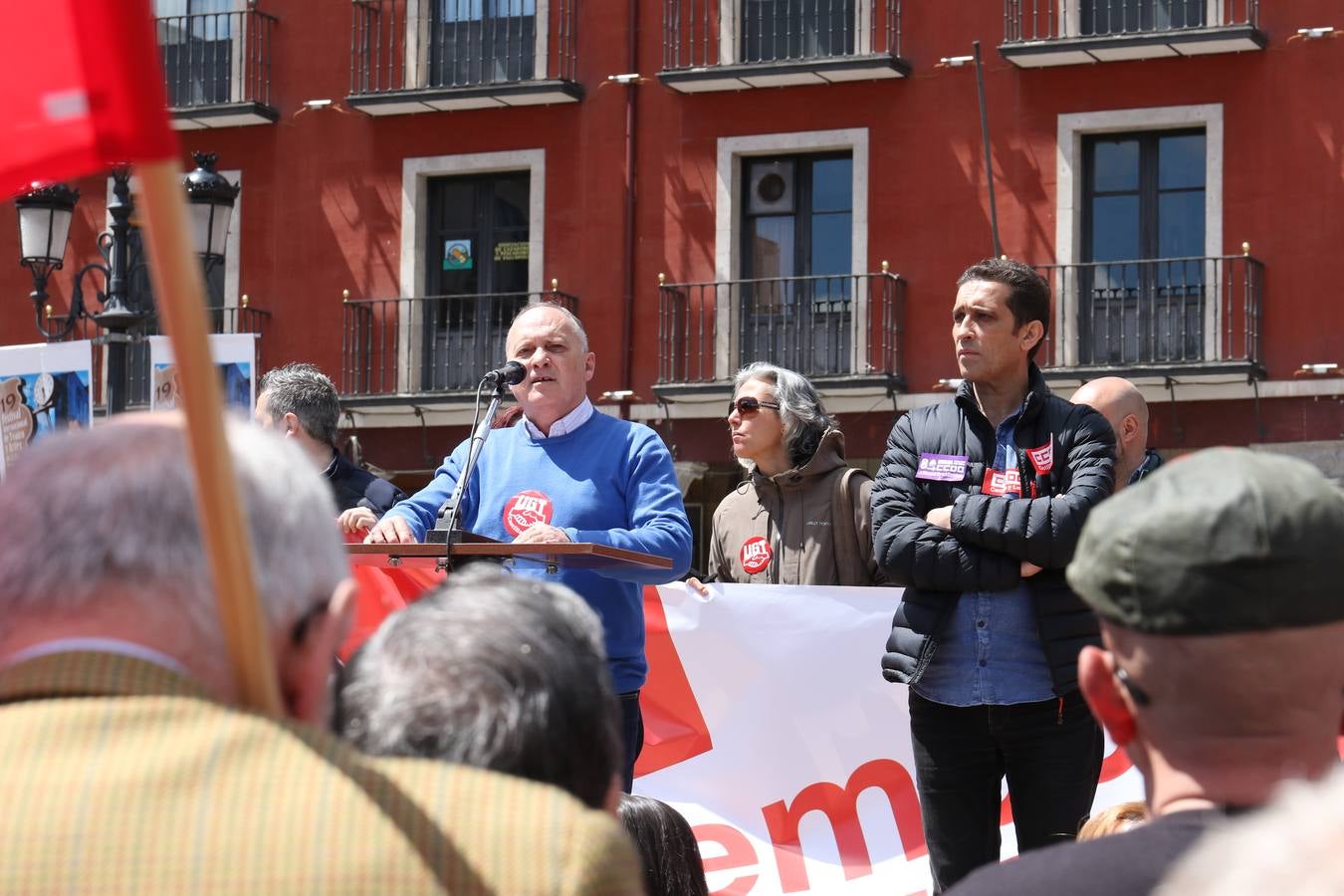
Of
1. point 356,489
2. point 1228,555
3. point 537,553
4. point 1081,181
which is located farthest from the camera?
point 1081,181

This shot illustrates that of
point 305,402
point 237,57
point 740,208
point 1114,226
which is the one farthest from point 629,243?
point 305,402

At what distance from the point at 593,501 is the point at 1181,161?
15.6m

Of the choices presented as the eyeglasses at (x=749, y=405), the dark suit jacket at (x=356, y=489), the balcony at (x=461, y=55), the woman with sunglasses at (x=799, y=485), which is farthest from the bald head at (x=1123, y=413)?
the balcony at (x=461, y=55)

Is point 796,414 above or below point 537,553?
above

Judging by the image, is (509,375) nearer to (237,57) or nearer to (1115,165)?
(1115,165)

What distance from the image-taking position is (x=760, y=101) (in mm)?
20734

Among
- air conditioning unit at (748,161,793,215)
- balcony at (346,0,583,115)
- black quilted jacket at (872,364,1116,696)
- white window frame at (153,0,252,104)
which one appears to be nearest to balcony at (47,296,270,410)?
white window frame at (153,0,252,104)

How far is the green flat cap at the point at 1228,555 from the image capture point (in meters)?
2.02

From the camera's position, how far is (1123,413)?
5977 mm

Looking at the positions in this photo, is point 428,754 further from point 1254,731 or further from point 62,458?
point 1254,731

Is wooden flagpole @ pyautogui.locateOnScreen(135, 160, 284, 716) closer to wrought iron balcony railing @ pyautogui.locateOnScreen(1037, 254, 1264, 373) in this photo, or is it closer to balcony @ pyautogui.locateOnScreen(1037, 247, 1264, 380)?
balcony @ pyautogui.locateOnScreen(1037, 247, 1264, 380)

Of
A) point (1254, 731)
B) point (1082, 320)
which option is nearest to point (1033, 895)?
point (1254, 731)

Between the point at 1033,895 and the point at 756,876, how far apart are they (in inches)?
198

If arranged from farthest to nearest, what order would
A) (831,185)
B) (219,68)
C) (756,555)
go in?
(219,68), (831,185), (756,555)
